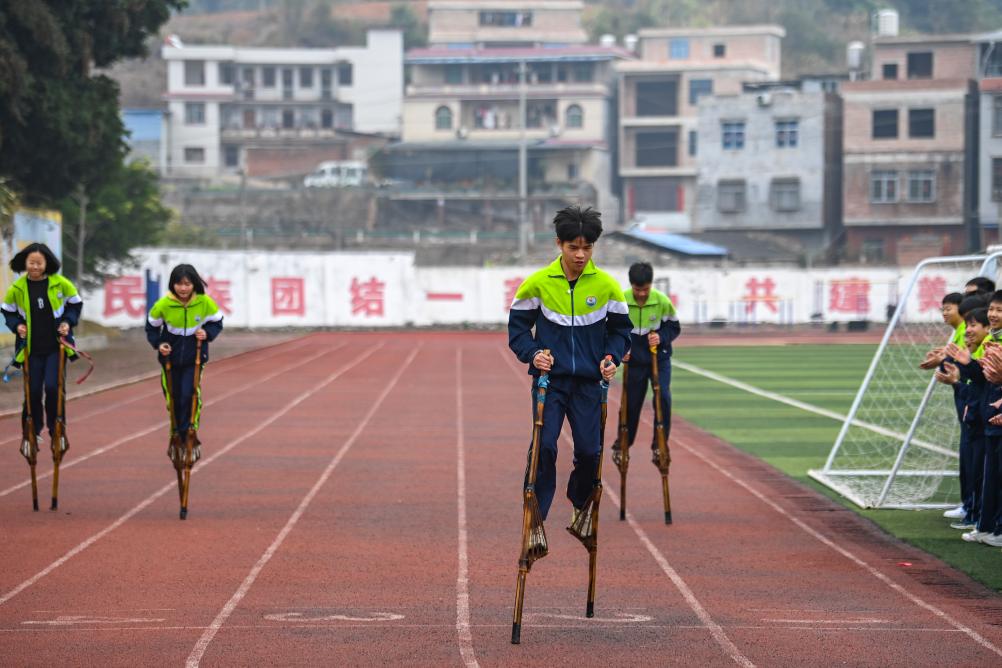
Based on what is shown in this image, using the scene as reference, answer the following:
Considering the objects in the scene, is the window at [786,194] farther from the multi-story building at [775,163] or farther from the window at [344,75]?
the window at [344,75]

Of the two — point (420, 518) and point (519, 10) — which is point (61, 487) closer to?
point (420, 518)

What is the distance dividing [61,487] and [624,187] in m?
68.8

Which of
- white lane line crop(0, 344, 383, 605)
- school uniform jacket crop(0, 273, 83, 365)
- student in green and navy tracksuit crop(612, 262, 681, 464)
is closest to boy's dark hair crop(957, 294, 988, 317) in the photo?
student in green and navy tracksuit crop(612, 262, 681, 464)

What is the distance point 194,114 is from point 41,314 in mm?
76095

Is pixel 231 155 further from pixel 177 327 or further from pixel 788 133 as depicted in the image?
pixel 177 327

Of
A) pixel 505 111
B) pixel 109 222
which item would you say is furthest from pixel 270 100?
pixel 109 222

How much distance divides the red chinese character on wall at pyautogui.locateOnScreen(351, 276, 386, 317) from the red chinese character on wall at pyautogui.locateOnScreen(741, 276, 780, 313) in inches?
470

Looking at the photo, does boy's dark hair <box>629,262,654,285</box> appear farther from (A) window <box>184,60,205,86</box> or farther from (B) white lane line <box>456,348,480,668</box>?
(A) window <box>184,60,205,86</box>

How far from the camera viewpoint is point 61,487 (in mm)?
13047

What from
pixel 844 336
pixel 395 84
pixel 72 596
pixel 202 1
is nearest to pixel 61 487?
pixel 72 596

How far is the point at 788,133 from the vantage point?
65438 millimetres

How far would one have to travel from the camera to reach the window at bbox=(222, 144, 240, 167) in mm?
85912

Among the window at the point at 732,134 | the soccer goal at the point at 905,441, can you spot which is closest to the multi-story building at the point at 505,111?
the window at the point at 732,134

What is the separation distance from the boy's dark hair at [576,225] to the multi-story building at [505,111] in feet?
208
